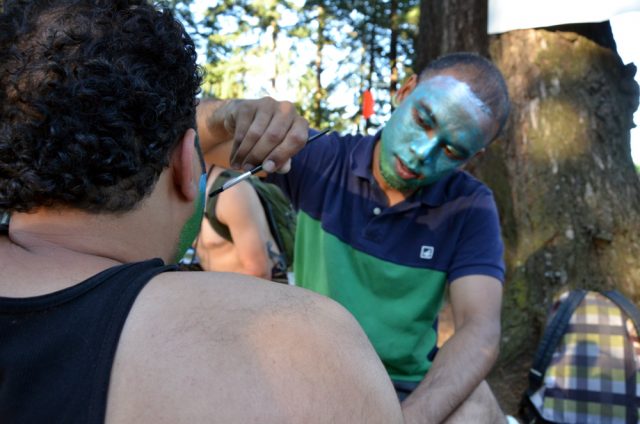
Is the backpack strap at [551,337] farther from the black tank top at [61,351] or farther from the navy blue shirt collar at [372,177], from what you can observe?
the black tank top at [61,351]

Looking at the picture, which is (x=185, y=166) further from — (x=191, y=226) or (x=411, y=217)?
(x=411, y=217)

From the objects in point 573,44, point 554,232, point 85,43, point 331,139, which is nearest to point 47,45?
point 85,43

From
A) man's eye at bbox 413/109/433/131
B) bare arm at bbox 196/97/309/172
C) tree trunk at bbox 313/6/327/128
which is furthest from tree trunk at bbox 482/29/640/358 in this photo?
tree trunk at bbox 313/6/327/128

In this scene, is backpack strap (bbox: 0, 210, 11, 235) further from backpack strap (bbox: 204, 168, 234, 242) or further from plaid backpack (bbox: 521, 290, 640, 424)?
plaid backpack (bbox: 521, 290, 640, 424)

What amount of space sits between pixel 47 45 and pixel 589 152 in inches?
135

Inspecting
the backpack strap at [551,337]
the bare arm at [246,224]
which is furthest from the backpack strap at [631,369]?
the bare arm at [246,224]

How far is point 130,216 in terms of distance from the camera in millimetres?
1130

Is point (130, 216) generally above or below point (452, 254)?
above

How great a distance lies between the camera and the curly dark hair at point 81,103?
40.6 inches

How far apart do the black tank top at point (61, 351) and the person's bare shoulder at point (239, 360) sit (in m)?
0.02

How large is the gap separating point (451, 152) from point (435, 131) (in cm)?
10

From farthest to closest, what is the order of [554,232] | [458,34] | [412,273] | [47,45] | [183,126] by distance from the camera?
[458,34] < [554,232] < [412,273] < [183,126] < [47,45]

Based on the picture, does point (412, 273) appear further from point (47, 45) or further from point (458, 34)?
point (458, 34)

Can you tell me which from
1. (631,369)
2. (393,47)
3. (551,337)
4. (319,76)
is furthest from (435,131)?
(319,76)
